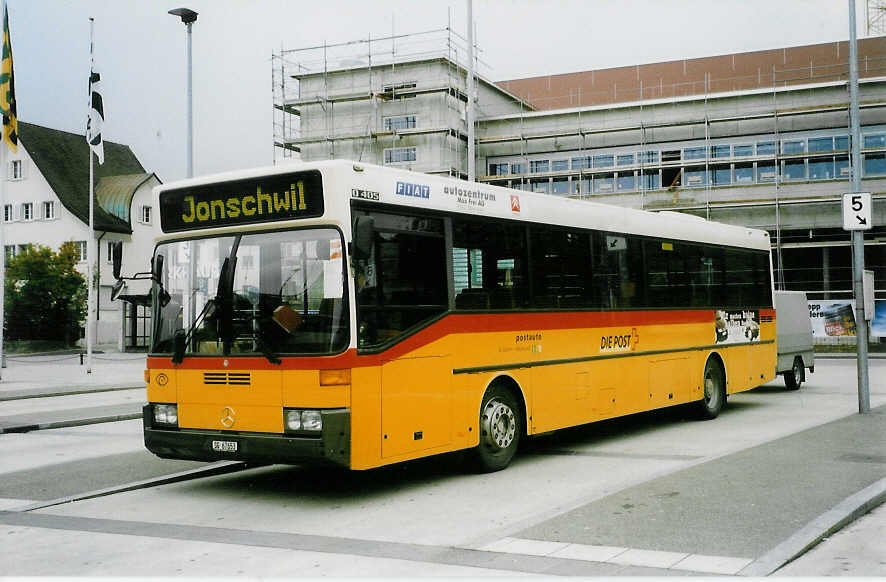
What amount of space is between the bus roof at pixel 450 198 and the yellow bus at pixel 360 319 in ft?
0.08

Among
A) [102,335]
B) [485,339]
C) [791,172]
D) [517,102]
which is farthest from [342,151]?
[485,339]

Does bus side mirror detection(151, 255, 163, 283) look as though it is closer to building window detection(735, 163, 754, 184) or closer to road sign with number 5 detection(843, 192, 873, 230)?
road sign with number 5 detection(843, 192, 873, 230)

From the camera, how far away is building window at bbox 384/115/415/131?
52.9m

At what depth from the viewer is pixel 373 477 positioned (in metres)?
10.5

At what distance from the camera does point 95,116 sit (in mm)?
31109

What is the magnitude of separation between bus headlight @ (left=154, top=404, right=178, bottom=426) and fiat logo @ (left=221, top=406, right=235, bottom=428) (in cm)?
64

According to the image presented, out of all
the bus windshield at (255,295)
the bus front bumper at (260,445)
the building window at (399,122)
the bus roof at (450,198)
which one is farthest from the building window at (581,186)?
the bus front bumper at (260,445)

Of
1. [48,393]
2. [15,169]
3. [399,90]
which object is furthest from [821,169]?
[15,169]

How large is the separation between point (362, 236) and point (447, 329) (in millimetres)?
1719

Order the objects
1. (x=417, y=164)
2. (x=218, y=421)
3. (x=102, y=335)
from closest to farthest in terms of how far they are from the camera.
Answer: (x=218, y=421), (x=417, y=164), (x=102, y=335)

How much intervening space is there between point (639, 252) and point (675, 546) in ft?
24.7

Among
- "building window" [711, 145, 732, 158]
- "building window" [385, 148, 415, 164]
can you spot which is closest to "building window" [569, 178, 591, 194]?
"building window" [711, 145, 732, 158]

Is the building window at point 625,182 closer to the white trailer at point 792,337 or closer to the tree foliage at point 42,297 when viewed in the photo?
the white trailer at point 792,337

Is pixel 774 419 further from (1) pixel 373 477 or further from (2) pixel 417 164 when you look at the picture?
(2) pixel 417 164
